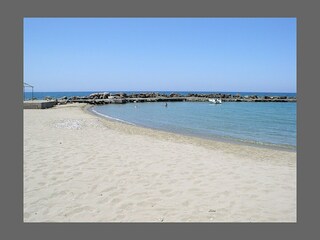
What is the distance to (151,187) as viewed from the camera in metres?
6.47

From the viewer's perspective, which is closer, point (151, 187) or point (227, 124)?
point (151, 187)

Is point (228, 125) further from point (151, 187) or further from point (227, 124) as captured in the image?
point (151, 187)

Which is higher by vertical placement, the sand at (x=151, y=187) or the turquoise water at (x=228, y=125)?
the turquoise water at (x=228, y=125)

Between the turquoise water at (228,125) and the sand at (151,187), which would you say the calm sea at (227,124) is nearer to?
the turquoise water at (228,125)

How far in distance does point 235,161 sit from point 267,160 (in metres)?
1.64

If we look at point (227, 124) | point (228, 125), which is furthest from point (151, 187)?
point (227, 124)

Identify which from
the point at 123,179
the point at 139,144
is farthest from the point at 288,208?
the point at 139,144

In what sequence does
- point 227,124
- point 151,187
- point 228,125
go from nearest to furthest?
point 151,187 < point 228,125 < point 227,124

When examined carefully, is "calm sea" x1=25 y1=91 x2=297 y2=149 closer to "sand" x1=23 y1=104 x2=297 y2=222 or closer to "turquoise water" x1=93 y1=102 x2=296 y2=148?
"turquoise water" x1=93 y1=102 x2=296 y2=148

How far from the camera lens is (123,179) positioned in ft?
22.8

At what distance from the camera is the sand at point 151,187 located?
5.18 metres

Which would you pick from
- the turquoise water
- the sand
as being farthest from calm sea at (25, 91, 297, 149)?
the sand

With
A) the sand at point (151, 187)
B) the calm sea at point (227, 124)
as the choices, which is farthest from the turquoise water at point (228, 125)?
the sand at point (151, 187)

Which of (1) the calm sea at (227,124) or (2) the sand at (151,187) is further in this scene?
(1) the calm sea at (227,124)
